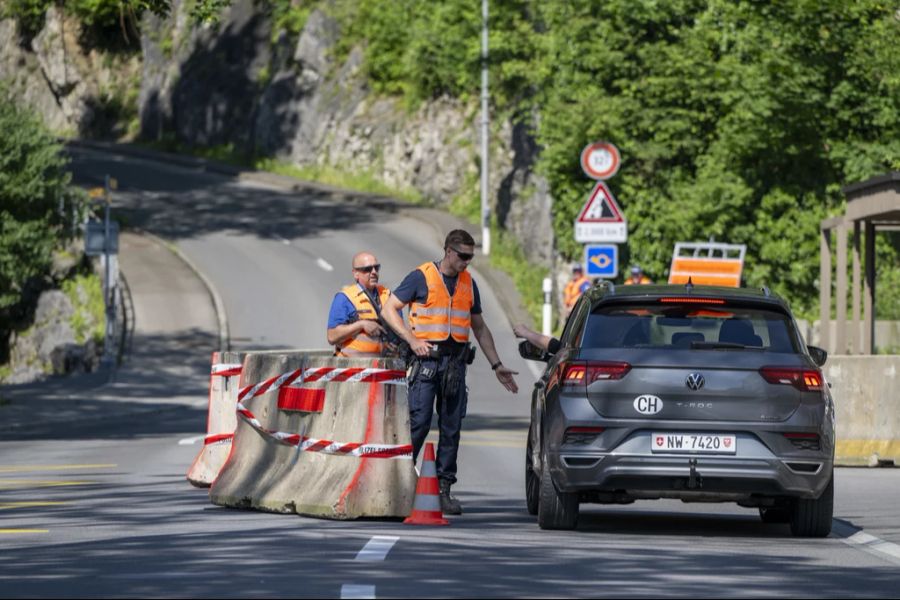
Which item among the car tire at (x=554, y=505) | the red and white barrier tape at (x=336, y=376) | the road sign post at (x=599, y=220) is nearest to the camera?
the car tire at (x=554, y=505)

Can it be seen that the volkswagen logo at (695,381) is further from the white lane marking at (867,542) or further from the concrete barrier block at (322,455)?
the concrete barrier block at (322,455)

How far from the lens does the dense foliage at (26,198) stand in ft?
155

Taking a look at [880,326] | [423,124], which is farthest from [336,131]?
[880,326]

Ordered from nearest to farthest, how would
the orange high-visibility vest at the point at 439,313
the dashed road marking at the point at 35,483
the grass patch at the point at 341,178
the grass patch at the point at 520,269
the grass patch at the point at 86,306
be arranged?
1. the orange high-visibility vest at the point at 439,313
2. the dashed road marking at the point at 35,483
3. the grass patch at the point at 520,269
4. the grass patch at the point at 86,306
5. the grass patch at the point at 341,178

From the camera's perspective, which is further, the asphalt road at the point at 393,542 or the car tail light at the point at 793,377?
the car tail light at the point at 793,377

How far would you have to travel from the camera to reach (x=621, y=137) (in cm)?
4138

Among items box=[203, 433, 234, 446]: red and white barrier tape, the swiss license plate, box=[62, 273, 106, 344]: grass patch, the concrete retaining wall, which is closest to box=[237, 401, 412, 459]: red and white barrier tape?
box=[203, 433, 234, 446]: red and white barrier tape

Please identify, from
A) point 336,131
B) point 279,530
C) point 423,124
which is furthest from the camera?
point 336,131

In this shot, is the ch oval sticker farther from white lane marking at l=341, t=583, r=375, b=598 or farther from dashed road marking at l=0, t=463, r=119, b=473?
dashed road marking at l=0, t=463, r=119, b=473

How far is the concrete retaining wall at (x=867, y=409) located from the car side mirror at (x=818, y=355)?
633cm

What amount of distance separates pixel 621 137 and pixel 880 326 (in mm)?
9713

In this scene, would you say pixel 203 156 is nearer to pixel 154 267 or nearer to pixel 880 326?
pixel 154 267

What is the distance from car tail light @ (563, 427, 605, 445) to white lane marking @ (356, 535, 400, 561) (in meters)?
1.34

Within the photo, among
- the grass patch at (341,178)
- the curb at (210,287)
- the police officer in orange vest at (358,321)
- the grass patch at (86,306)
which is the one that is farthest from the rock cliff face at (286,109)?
the police officer in orange vest at (358,321)
